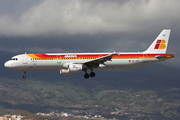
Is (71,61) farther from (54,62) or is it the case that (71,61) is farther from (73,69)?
(54,62)

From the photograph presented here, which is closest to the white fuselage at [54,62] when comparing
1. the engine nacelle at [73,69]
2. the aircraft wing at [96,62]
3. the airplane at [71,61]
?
the airplane at [71,61]

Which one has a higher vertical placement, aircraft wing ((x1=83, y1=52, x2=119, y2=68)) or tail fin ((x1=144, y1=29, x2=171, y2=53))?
tail fin ((x1=144, y1=29, x2=171, y2=53))

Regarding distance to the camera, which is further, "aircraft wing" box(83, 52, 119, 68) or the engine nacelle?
the engine nacelle

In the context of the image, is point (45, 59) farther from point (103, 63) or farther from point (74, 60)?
point (103, 63)

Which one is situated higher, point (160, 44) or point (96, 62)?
point (160, 44)

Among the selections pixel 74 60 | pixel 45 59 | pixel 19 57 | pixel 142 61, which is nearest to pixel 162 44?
pixel 142 61

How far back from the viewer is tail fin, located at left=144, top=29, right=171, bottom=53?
274 ft

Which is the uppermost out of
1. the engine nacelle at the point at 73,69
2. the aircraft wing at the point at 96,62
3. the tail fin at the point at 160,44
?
the tail fin at the point at 160,44

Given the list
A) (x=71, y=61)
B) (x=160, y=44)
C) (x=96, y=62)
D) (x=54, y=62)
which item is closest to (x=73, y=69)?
(x=71, y=61)

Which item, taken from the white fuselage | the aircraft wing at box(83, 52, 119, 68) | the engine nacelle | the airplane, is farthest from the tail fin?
the engine nacelle

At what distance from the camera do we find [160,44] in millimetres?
85000

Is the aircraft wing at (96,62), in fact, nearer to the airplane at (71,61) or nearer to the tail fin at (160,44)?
the airplane at (71,61)

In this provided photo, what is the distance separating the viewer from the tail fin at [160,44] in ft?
274

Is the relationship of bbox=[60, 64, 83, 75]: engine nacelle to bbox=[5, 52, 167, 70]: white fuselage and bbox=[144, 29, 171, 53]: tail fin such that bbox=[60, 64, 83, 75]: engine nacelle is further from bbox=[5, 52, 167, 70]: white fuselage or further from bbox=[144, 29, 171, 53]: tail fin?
bbox=[144, 29, 171, 53]: tail fin
